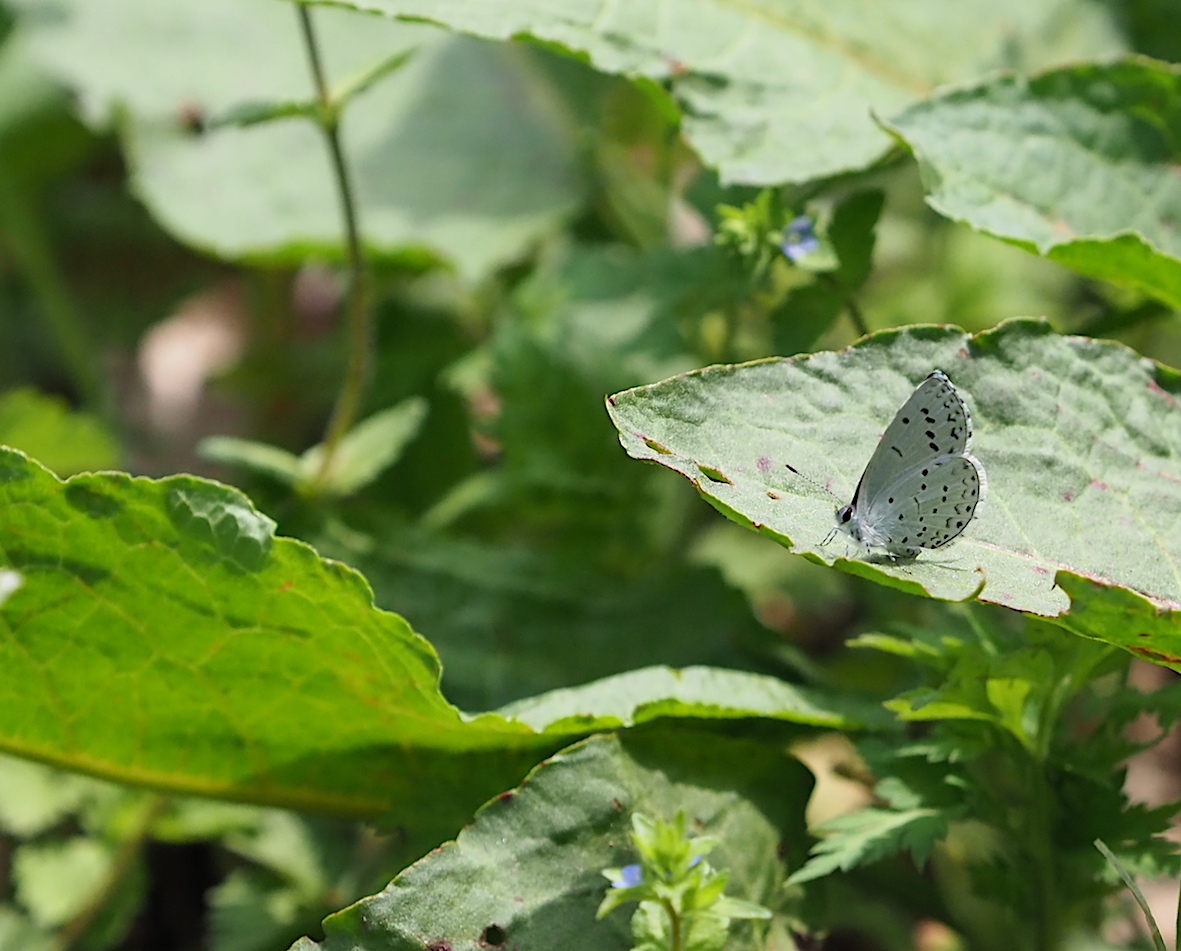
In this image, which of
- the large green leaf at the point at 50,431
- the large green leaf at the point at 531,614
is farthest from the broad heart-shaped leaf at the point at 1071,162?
the large green leaf at the point at 50,431

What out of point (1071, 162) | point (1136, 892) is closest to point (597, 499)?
point (1071, 162)

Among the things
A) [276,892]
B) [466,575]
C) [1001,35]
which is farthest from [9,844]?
[1001,35]

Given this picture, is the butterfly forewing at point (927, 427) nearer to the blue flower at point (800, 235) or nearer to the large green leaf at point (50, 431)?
the blue flower at point (800, 235)

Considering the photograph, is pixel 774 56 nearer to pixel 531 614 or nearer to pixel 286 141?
pixel 531 614

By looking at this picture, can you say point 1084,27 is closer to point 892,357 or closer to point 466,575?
point 892,357

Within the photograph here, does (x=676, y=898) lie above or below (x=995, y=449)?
below

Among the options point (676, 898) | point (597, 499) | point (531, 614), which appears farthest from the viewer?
point (597, 499)
